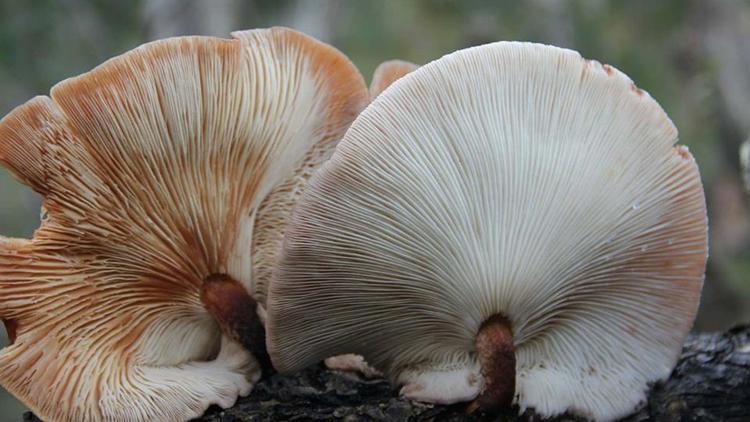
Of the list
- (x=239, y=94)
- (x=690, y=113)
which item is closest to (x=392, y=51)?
(x=690, y=113)

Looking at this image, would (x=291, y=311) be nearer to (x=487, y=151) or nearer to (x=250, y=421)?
(x=250, y=421)

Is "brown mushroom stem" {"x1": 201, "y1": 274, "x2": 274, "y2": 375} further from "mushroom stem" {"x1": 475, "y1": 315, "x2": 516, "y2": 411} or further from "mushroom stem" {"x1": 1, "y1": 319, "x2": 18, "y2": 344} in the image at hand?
"mushroom stem" {"x1": 475, "y1": 315, "x2": 516, "y2": 411}

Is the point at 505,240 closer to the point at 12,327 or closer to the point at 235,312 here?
Result: the point at 235,312

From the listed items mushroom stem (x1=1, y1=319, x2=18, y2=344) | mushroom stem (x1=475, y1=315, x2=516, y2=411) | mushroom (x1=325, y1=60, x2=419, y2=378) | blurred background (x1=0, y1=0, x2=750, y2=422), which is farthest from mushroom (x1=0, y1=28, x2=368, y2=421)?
blurred background (x1=0, y1=0, x2=750, y2=422)

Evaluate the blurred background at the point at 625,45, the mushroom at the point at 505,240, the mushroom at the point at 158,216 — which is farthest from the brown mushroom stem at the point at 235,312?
the blurred background at the point at 625,45

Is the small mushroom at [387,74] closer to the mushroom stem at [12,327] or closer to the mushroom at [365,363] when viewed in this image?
the mushroom at [365,363]
